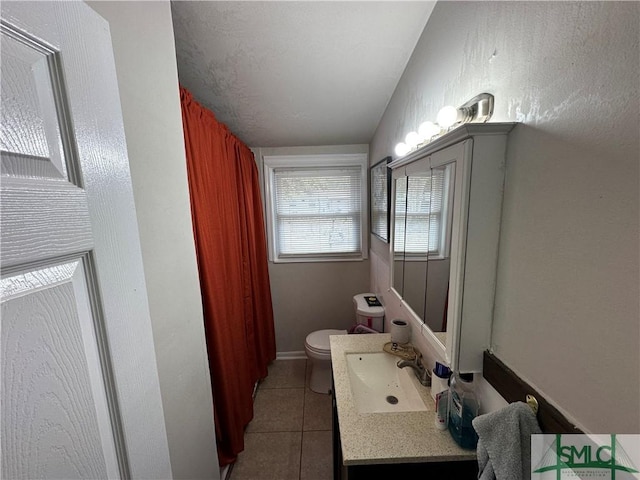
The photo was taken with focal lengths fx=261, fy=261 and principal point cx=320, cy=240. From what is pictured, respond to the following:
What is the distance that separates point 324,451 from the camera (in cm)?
179

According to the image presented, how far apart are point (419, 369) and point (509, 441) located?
0.66 meters

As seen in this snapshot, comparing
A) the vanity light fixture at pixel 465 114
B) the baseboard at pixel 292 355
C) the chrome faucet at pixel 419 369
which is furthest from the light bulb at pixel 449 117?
the baseboard at pixel 292 355

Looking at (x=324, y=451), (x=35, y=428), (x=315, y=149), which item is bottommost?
(x=324, y=451)

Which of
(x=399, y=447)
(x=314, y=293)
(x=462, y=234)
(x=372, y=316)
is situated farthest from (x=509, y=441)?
(x=314, y=293)

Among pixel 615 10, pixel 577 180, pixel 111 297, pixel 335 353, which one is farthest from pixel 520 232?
pixel 335 353

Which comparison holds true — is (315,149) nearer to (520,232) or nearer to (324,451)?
(520,232)

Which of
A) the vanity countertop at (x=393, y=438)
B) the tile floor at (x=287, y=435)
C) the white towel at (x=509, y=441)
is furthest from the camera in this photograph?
the tile floor at (x=287, y=435)

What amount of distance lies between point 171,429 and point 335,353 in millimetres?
811

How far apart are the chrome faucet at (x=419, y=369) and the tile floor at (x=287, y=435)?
3.25ft

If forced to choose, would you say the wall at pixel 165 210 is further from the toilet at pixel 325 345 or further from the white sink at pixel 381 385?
the toilet at pixel 325 345

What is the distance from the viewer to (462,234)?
771 millimetres

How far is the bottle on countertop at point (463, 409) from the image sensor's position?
33.1 inches

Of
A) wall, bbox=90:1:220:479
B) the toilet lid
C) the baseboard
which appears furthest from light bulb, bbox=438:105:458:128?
the baseboard

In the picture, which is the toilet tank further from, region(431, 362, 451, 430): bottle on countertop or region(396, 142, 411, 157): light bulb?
region(396, 142, 411, 157): light bulb
